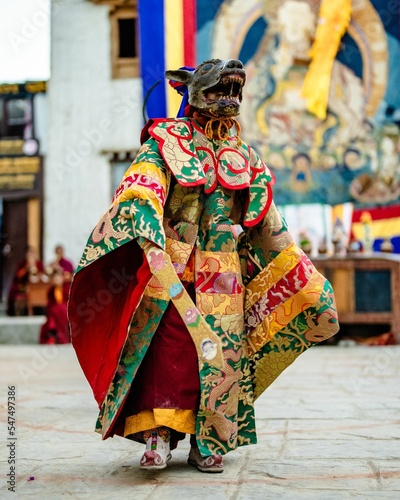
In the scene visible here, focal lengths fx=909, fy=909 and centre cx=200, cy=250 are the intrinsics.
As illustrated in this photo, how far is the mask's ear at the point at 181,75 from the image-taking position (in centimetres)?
334

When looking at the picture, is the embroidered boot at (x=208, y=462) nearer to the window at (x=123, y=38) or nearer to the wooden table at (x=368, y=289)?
the wooden table at (x=368, y=289)

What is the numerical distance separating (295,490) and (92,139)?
12.8 metres

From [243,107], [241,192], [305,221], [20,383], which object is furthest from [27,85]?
[241,192]

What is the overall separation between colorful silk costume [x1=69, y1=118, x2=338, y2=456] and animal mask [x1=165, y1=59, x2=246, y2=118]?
11 centimetres

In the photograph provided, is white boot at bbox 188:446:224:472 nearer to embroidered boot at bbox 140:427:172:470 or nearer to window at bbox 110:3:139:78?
embroidered boot at bbox 140:427:172:470

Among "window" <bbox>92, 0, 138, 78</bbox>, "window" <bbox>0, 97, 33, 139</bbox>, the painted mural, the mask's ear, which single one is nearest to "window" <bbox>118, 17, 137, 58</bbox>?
"window" <bbox>92, 0, 138, 78</bbox>

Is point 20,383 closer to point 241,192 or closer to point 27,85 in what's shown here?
point 241,192

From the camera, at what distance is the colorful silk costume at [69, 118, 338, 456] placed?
9.82 ft

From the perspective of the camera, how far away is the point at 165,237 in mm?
3080

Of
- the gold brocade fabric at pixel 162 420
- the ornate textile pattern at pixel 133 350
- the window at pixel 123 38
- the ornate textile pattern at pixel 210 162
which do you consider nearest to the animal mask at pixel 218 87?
the ornate textile pattern at pixel 210 162

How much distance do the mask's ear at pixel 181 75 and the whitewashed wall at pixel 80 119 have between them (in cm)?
1166

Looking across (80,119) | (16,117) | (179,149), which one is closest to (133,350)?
(179,149)

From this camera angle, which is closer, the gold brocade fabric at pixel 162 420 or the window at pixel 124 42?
the gold brocade fabric at pixel 162 420

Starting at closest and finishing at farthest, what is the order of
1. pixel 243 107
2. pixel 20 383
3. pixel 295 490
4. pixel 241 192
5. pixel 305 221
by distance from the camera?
pixel 295 490 < pixel 241 192 < pixel 20 383 < pixel 305 221 < pixel 243 107
